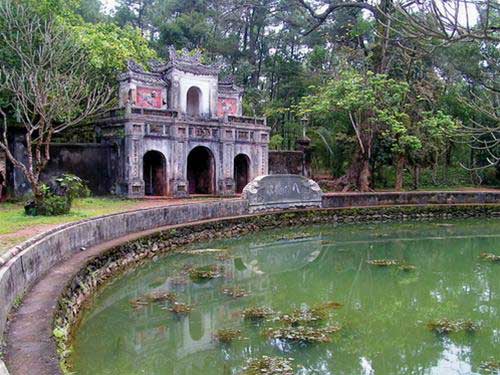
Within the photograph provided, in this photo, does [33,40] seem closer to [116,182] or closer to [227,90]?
[116,182]

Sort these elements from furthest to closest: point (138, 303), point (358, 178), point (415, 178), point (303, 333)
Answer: point (415, 178) < point (358, 178) < point (138, 303) < point (303, 333)

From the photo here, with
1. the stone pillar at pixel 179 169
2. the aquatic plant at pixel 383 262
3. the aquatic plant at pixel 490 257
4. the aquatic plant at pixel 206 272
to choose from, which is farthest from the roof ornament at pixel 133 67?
the aquatic plant at pixel 490 257

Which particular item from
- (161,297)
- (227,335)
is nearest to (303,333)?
(227,335)

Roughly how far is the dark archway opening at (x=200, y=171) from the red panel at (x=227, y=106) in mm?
2776

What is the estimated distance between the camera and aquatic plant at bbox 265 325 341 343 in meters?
7.06

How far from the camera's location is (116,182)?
19016 mm

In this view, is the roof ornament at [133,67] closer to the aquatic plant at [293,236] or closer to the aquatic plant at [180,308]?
the aquatic plant at [293,236]

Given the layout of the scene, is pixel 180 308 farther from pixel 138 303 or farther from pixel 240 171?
pixel 240 171

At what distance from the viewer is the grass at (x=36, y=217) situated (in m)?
9.05

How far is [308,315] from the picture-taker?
26.8 feet

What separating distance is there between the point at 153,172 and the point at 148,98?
3.16 m

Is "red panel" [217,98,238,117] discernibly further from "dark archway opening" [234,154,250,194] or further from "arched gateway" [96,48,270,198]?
"dark archway opening" [234,154,250,194]

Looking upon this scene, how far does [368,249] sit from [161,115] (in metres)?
9.49

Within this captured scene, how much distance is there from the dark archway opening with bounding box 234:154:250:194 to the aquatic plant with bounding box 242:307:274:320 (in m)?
14.1
